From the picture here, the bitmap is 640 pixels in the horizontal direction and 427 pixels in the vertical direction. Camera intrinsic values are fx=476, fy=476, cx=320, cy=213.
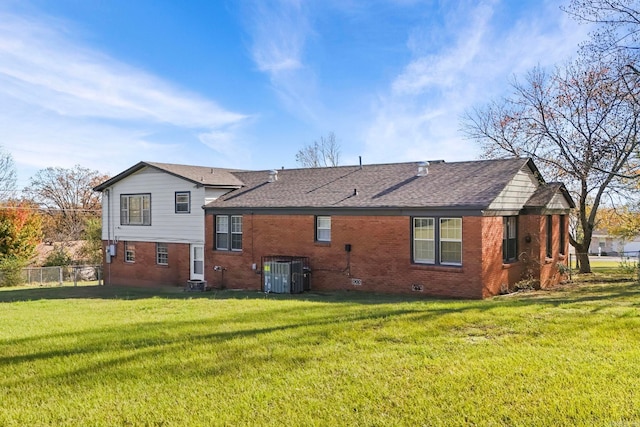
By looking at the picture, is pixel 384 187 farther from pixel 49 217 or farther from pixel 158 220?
pixel 49 217

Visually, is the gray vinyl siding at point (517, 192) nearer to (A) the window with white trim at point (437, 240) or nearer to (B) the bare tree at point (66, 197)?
(A) the window with white trim at point (437, 240)

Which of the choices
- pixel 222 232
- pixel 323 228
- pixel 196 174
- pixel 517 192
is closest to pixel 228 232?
pixel 222 232

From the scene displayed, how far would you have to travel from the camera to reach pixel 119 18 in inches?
615

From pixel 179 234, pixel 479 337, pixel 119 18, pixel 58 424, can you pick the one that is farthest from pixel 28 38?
pixel 479 337

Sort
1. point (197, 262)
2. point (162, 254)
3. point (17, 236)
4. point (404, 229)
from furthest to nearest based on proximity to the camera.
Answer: point (17, 236) < point (162, 254) < point (197, 262) < point (404, 229)

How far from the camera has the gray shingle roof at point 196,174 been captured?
22.0 m

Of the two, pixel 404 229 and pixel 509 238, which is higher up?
pixel 404 229

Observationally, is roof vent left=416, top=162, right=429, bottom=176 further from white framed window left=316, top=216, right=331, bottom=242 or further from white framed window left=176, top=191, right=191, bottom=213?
white framed window left=176, top=191, right=191, bottom=213

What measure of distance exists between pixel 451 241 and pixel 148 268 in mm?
15517

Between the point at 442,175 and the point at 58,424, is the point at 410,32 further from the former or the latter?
the point at 58,424

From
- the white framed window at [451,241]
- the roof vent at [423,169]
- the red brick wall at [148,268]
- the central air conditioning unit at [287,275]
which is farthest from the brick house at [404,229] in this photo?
the red brick wall at [148,268]

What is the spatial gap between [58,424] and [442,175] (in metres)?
15.6

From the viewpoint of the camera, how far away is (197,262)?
22344 millimetres

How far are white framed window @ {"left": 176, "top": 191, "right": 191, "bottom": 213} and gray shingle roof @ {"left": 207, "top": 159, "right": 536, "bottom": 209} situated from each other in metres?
1.34
